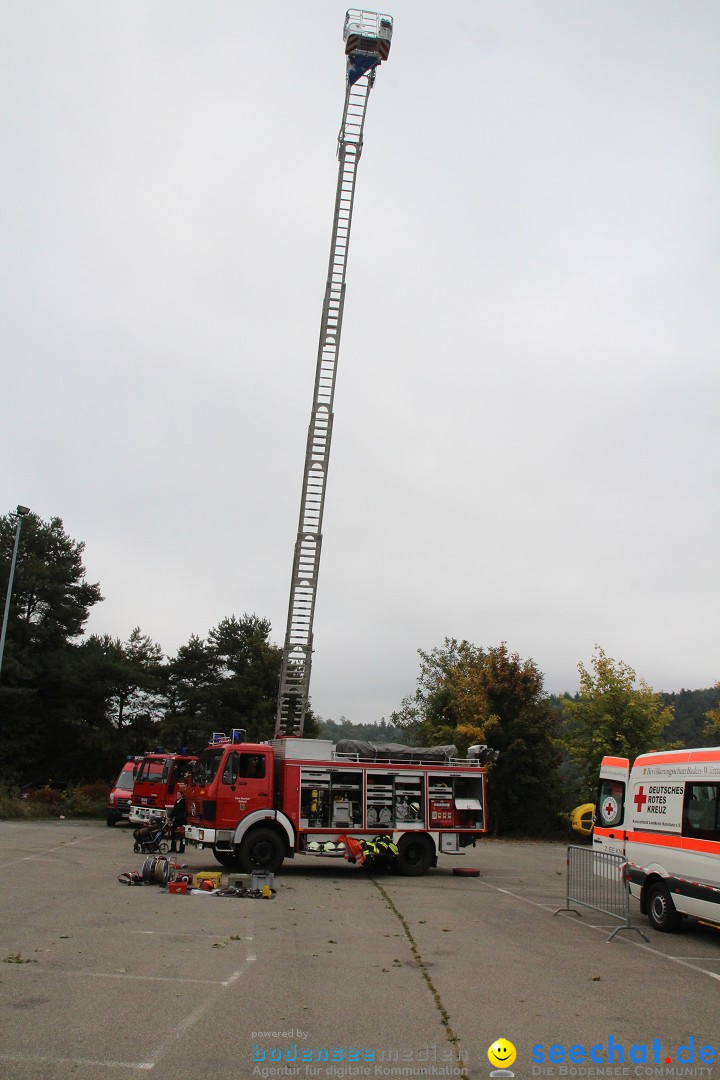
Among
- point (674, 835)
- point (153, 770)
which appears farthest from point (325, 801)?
point (153, 770)

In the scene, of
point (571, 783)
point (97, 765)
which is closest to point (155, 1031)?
point (571, 783)

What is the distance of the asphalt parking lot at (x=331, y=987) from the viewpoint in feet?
19.2

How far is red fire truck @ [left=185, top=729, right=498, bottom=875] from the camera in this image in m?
16.7

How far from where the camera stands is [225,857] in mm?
17359

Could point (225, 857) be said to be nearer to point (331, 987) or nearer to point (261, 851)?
point (261, 851)

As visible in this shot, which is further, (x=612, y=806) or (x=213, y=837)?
(x=213, y=837)

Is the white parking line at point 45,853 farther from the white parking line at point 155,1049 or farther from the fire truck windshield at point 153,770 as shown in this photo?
the white parking line at point 155,1049

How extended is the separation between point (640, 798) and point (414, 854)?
268 inches

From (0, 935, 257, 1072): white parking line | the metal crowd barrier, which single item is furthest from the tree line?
(0, 935, 257, 1072): white parking line

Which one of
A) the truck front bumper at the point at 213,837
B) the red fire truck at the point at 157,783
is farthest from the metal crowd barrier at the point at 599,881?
the red fire truck at the point at 157,783

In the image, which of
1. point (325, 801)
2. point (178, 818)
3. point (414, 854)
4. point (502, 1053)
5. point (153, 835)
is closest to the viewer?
point (502, 1053)

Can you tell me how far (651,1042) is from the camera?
652cm

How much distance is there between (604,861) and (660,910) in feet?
3.50

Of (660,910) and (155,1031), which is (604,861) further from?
(155,1031)
